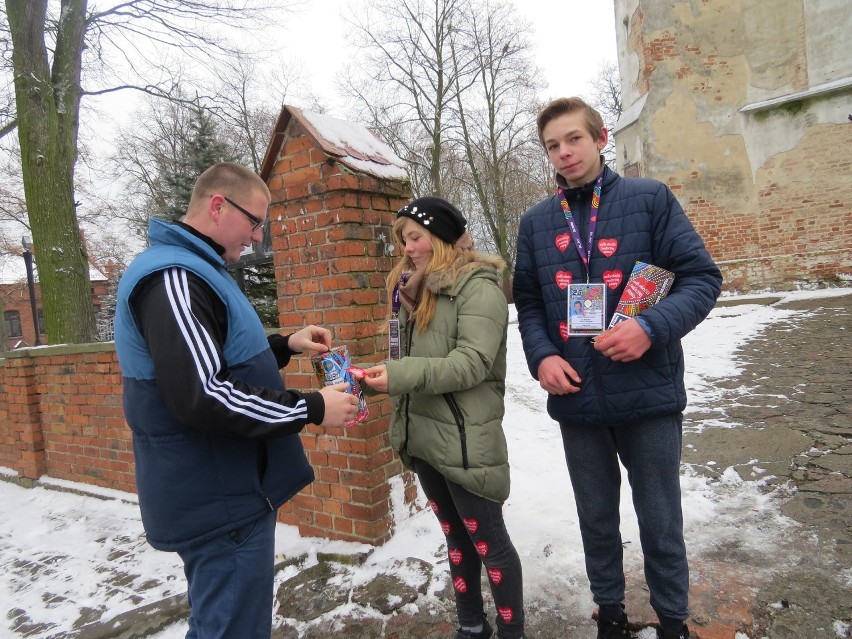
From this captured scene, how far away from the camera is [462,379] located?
5.99 ft

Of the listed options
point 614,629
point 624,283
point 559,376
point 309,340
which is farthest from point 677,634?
point 309,340

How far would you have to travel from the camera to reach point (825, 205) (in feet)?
35.7

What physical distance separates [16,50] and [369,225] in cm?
836

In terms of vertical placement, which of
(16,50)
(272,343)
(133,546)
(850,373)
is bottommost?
(133,546)

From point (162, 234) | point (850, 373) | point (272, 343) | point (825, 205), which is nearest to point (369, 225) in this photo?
point (272, 343)

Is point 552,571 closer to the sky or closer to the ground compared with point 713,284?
closer to the ground

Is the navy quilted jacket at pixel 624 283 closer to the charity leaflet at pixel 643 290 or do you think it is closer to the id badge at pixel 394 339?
the charity leaflet at pixel 643 290

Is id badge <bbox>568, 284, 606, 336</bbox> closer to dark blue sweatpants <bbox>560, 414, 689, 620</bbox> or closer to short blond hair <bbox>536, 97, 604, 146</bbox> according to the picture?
dark blue sweatpants <bbox>560, 414, 689, 620</bbox>

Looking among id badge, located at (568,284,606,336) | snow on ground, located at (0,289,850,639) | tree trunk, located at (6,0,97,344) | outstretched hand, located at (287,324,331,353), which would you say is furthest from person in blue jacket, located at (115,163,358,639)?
tree trunk, located at (6,0,97,344)

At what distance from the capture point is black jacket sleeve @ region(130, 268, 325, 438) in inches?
56.0

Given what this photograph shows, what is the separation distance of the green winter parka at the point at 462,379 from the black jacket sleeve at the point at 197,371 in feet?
1.49

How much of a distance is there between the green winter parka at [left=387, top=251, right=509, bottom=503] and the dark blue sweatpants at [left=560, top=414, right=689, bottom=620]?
342 millimetres

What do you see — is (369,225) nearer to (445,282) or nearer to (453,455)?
(445,282)

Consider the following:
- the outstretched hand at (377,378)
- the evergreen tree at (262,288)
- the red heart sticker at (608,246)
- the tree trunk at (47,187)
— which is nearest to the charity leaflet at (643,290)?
the red heart sticker at (608,246)
